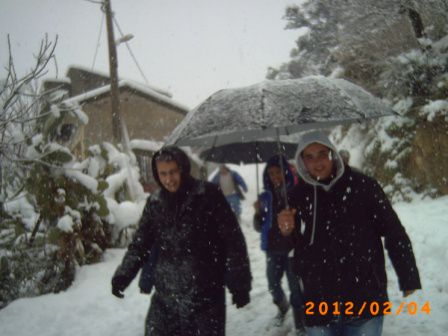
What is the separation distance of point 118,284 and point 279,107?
1.76m

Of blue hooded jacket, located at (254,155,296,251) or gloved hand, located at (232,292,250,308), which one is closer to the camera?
gloved hand, located at (232,292,250,308)

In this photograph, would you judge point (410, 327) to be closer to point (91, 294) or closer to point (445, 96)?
point (91, 294)

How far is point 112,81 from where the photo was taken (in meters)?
10.7

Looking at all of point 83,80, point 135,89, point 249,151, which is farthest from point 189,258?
point 83,80

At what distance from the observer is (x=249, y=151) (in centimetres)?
491

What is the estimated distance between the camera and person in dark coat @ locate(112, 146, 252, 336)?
255 centimetres

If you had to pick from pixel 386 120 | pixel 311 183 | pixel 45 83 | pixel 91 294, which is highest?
pixel 45 83

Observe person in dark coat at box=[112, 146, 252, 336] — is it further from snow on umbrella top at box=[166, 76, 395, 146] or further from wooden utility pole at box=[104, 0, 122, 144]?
wooden utility pole at box=[104, 0, 122, 144]

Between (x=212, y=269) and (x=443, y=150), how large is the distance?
18.9 ft

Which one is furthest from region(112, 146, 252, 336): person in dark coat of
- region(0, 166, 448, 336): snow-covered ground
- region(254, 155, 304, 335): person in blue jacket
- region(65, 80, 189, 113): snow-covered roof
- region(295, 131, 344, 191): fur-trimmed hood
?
region(65, 80, 189, 113): snow-covered roof

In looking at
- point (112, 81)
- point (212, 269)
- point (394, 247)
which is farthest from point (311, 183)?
point (112, 81)

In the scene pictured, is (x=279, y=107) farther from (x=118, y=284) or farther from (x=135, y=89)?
(x=135, y=89)

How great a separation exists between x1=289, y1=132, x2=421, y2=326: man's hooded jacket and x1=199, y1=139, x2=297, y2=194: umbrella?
2499mm
